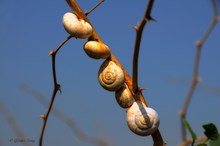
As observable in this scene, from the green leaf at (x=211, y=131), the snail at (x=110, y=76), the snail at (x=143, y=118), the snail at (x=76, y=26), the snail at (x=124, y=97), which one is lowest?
the green leaf at (x=211, y=131)

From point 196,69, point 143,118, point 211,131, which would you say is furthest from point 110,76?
point 196,69

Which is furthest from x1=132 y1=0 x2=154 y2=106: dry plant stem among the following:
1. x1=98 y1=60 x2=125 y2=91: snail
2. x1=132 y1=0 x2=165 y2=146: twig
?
x1=98 y1=60 x2=125 y2=91: snail

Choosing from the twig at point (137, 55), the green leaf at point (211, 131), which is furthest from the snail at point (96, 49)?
the green leaf at point (211, 131)

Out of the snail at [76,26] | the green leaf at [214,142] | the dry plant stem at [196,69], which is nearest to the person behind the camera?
the dry plant stem at [196,69]

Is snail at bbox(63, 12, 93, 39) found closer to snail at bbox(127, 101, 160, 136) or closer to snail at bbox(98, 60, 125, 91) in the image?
snail at bbox(98, 60, 125, 91)

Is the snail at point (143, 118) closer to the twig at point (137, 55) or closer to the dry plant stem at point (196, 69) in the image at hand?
the twig at point (137, 55)

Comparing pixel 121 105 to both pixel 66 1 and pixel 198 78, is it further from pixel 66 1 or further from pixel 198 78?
pixel 198 78

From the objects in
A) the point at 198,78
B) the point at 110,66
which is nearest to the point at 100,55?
the point at 110,66
